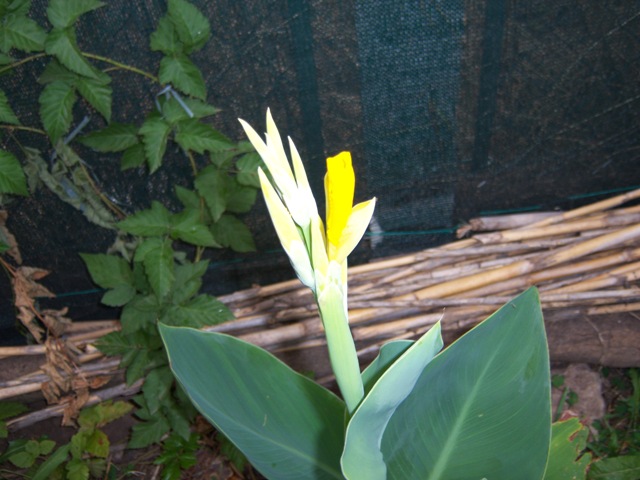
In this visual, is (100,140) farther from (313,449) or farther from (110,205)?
(313,449)

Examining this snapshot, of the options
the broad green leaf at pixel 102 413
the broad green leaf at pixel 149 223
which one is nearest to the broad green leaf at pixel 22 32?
the broad green leaf at pixel 149 223

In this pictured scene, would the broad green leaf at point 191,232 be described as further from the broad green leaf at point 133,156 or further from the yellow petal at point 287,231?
the yellow petal at point 287,231

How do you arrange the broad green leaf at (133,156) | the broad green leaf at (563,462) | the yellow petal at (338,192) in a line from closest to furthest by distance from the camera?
the yellow petal at (338,192) → the broad green leaf at (563,462) → the broad green leaf at (133,156)

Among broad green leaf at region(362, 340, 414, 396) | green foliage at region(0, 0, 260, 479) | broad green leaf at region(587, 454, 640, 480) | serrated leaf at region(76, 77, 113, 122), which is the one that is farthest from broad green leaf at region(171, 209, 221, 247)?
broad green leaf at region(587, 454, 640, 480)

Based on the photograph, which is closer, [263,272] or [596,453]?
[596,453]

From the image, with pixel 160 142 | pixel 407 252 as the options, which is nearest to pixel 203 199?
pixel 160 142

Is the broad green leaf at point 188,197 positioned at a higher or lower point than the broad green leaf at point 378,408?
higher

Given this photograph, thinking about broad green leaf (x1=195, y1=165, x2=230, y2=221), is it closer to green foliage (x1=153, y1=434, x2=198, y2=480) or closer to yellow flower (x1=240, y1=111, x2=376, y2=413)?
green foliage (x1=153, y1=434, x2=198, y2=480)
